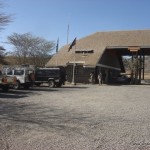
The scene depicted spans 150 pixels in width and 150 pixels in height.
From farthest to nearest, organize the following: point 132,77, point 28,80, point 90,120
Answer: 1. point 132,77
2. point 28,80
3. point 90,120

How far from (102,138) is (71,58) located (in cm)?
4221

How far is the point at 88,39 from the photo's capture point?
188 ft

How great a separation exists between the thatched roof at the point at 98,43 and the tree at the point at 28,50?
1412 centimetres

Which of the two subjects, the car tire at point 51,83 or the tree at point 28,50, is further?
the tree at point 28,50

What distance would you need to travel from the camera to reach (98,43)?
54219 mm

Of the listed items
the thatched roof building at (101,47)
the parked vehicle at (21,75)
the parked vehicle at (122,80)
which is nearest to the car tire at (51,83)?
the parked vehicle at (21,75)

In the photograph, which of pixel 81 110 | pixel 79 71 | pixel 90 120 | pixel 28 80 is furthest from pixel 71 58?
pixel 90 120

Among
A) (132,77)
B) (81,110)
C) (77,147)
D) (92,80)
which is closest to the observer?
(77,147)

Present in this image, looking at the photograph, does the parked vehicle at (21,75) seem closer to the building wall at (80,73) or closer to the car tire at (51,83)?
the car tire at (51,83)

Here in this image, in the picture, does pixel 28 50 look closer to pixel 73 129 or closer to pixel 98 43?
pixel 98 43

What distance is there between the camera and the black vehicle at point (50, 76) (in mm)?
38094

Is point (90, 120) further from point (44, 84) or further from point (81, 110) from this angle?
point (44, 84)

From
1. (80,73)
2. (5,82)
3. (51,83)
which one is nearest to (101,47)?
(80,73)

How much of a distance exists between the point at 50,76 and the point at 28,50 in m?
33.6
